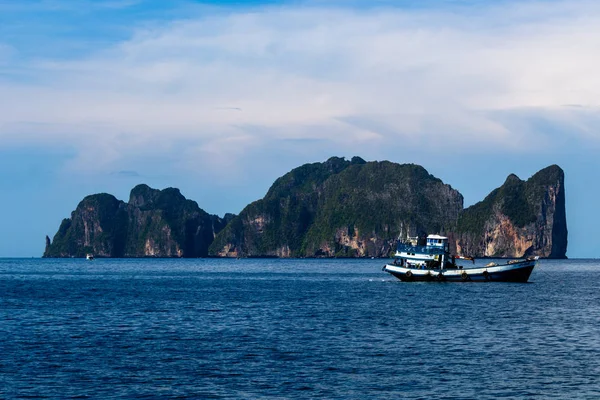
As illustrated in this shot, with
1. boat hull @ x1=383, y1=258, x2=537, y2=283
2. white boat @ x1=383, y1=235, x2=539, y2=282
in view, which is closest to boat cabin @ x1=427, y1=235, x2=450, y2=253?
white boat @ x1=383, y1=235, x2=539, y2=282

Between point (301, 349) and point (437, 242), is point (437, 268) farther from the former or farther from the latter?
point (301, 349)

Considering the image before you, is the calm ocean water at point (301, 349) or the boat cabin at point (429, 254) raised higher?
the boat cabin at point (429, 254)

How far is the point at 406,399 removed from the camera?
118ft

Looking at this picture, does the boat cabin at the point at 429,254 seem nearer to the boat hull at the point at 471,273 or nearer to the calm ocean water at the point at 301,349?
the boat hull at the point at 471,273

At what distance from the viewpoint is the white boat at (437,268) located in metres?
124

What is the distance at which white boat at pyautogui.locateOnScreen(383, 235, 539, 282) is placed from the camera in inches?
4894

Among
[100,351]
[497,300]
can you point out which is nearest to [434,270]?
[497,300]

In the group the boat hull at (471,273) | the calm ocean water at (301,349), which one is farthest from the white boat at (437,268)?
the calm ocean water at (301,349)

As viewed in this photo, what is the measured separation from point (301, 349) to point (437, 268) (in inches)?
3033

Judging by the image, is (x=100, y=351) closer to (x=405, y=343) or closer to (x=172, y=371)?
(x=172, y=371)

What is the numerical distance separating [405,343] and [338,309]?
28144 millimetres

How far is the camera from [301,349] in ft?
168

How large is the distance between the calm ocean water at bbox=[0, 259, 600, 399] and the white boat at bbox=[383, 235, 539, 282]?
3350 centimetres

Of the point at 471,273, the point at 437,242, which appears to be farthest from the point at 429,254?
the point at 471,273
